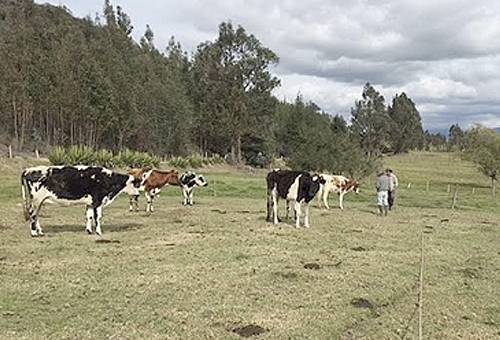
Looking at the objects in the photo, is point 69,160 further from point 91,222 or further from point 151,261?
point 151,261

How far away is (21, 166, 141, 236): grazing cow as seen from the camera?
1730 cm

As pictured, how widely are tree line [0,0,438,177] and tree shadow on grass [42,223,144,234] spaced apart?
117 feet

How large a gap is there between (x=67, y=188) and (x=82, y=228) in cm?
186

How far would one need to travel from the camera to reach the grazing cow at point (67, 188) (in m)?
17.3

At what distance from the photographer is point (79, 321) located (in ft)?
30.1

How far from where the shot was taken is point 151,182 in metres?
25.9

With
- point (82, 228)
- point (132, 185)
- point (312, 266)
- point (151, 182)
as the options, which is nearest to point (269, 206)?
point (132, 185)

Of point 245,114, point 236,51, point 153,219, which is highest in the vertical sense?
point 236,51

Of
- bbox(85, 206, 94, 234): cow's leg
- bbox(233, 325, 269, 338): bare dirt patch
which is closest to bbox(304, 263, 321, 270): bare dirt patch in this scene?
bbox(233, 325, 269, 338): bare dirt patch

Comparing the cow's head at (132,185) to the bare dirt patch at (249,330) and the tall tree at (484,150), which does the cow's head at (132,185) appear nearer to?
the bare dirt patch at (249,330)

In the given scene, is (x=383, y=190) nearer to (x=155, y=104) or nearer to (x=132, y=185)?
(x=132, y=185)

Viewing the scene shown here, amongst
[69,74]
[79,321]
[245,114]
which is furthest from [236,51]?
[79,321]

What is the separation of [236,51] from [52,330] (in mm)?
66965

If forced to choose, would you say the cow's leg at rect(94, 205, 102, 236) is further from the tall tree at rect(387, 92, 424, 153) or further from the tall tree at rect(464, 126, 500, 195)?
the tall tree at rect(387, 92, 424, 153)
